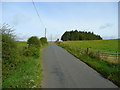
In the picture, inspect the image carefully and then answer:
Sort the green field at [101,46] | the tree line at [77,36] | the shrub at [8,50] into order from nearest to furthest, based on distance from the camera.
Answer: the shrub at [8,50] → the green field at [101,46] → the tree line at [77,36]

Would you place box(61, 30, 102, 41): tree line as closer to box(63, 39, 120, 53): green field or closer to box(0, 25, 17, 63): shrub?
box(63, 39, 120, 53): green field

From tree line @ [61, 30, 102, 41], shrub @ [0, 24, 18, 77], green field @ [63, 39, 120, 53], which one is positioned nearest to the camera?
shrub @ [0, 24, 18, 77]

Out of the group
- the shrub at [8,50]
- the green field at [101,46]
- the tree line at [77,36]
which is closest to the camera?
the shrub at [8,50]

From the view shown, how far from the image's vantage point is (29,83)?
6270 millimetres

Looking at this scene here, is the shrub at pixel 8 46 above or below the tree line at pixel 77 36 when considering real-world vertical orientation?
below

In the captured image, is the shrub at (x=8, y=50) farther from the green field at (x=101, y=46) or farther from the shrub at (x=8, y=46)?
the green field at (x=101, y=46)

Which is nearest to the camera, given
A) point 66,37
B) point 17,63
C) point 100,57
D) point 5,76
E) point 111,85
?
point 111,85

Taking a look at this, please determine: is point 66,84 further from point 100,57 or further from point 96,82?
point 100,57

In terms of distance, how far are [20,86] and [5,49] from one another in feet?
10.1

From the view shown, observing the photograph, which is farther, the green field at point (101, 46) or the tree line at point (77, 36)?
the tree line at point (77, 36)

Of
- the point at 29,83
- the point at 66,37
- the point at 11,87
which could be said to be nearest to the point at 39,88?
the point at 29,83

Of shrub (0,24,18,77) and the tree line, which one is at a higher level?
the tree line

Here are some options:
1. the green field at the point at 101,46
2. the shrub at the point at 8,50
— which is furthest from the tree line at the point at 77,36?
the shrub at the point at 8,50

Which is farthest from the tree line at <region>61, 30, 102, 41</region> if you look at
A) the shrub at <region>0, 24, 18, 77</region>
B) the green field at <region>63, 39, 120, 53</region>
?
the shrub at <region>0, 24, 18, 77</region>
